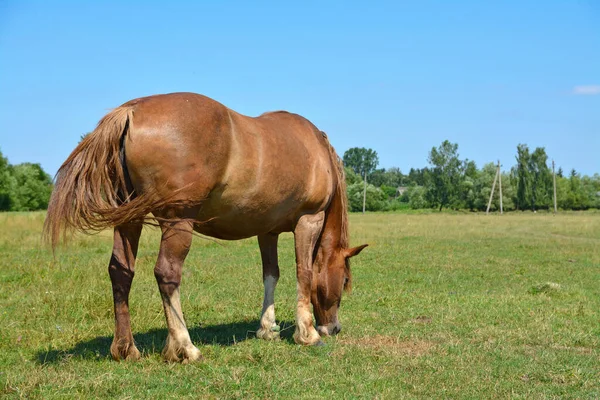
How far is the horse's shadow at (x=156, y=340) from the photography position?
5195mm

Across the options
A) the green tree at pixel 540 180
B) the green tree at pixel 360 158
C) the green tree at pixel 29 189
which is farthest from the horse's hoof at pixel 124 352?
the green tree at pixel 360 158

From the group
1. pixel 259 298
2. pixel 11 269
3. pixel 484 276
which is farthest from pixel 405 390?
pixel 11 269

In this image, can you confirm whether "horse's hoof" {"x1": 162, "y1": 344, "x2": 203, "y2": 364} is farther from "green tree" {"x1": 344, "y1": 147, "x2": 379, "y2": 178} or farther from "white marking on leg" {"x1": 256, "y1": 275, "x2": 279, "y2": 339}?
"green tree" {"x1": 344, "y1": 147, "x2": 379, "y2": 178}

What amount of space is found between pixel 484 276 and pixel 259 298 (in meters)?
5.18

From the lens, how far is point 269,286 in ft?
21.9

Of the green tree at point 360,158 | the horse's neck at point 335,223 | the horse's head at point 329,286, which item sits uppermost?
the green tree at point 360,158

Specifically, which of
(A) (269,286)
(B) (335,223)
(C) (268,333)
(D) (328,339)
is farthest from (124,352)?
(B) (335,223)

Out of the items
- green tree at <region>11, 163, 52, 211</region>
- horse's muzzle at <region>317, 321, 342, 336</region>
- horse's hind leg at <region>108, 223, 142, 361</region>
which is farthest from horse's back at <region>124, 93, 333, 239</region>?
green tree at <region>11, 163, 52, 211</region>

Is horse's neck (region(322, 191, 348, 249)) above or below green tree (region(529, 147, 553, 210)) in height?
below

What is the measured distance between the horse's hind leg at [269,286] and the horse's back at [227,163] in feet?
1.17

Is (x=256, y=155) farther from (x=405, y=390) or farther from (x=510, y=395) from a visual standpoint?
(x=510, y=395)

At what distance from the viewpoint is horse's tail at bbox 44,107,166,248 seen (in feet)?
15.1

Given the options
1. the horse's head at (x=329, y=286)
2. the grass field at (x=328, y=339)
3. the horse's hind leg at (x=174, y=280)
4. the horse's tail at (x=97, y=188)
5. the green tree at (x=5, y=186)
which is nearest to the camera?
the grass field at (x=328, y=339)

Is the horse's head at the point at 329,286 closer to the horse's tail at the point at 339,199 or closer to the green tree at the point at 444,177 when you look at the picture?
the horse's tail at the point at 339,199
